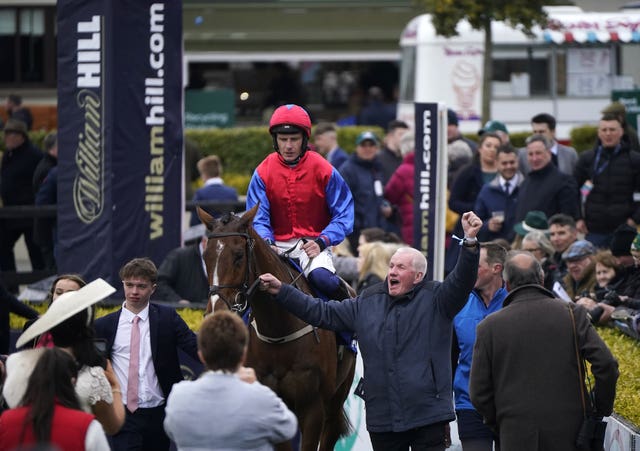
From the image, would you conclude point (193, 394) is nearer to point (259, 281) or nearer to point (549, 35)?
point (259, 281)

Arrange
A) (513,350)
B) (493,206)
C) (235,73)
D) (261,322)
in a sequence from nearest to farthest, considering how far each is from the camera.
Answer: (513,350) < (261,322) < (493,206) < (235,73)

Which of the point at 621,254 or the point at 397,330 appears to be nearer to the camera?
the point at 397,330

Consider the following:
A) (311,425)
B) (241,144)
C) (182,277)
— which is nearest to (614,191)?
(182,277)

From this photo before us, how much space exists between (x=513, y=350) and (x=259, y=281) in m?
1.66

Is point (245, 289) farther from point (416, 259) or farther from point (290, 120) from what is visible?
point (290, 120)

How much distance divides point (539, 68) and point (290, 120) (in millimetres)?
19050

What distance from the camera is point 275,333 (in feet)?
28.4

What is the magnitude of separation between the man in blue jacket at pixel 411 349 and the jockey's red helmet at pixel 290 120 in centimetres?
174

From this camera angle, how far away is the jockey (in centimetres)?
926

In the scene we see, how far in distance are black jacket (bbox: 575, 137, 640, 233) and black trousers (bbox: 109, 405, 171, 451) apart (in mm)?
6788

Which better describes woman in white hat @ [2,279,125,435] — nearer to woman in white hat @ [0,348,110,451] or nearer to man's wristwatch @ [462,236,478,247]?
woman in white hat @ [0,348,110,451]

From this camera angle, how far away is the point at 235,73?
3375 cm

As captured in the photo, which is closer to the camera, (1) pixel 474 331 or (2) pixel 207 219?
(2) pixel 207 219

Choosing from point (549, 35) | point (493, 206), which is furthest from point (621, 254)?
point (549, 35)
